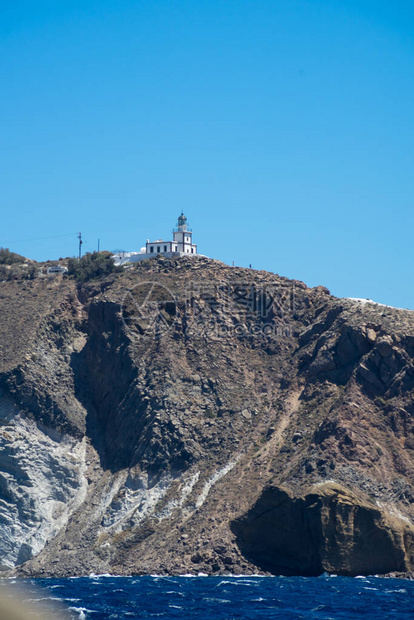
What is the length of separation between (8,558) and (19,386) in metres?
15.0

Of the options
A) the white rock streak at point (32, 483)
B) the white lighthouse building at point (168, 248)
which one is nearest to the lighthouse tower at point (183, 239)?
the white lighthouse building at point (168, 248)

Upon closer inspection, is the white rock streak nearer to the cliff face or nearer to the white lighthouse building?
the cliff face

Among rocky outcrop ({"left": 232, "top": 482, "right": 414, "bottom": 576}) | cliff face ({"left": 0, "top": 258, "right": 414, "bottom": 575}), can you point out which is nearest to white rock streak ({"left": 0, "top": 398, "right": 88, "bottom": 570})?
cliff face ({"left": 0, "top": 258, "right": 414, "bottom": 575})

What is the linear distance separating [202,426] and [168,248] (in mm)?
26522

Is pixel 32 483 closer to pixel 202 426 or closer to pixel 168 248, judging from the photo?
pixel 202 426

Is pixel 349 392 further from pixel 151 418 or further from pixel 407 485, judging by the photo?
pixel 151 418

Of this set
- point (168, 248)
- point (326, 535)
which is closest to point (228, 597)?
point (326, 535)

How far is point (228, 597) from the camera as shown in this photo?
51.9 metres

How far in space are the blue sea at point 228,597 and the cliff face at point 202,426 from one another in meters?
3.48

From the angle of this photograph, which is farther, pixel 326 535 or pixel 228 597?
pixel 326 535

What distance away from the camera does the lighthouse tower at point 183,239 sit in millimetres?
96750

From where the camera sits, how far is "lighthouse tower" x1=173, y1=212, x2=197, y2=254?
96.8 meters

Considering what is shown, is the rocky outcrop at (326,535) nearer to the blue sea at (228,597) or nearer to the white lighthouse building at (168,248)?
the blue sea at (228,597)

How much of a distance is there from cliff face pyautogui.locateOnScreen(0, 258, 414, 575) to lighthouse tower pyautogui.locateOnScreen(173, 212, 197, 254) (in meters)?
4.74
